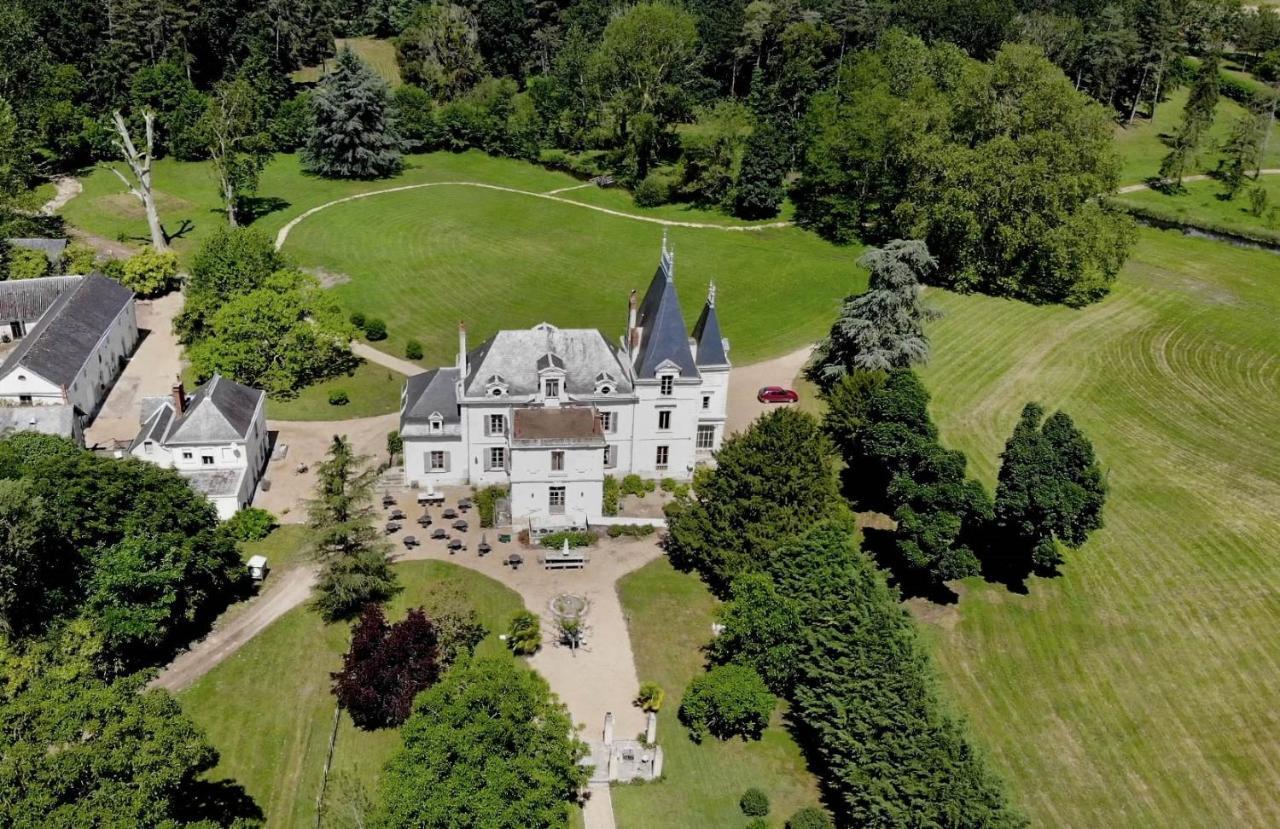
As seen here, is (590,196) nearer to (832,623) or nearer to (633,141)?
(633,141)

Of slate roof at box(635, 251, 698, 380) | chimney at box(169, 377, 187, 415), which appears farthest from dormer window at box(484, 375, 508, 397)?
chimney at box(169, 377, 187, 415)

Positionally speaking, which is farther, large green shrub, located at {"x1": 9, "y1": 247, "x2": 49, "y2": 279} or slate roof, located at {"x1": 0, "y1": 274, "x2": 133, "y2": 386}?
large green shrub, located at {"x1": 9, "y1": 247, "x2": 49, "y2": 279}

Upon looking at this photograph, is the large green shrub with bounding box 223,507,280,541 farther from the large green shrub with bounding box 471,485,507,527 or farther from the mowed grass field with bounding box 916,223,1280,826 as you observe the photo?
the mowed grass field with bounding box 916,223,1280,826

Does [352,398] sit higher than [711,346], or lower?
lower

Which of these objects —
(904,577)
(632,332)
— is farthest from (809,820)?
(632,332)

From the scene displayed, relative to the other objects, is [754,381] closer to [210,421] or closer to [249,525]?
[249,525]

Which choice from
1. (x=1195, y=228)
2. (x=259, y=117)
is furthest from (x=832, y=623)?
(x=259, y=117)
